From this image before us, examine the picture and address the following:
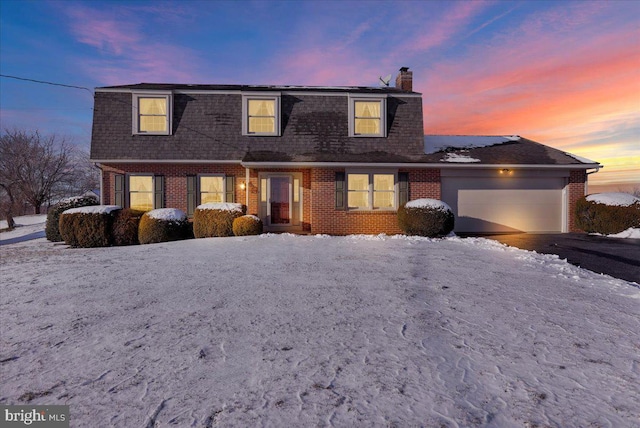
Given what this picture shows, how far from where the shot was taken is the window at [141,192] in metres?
13.7

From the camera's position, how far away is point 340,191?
1317 cm

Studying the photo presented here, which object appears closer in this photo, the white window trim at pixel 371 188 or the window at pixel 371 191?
the white window trim at pixel 371 188

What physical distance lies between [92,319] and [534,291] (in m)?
6.60

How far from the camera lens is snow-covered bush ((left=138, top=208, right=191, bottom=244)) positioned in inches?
430

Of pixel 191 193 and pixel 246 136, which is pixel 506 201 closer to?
pixel 246 136

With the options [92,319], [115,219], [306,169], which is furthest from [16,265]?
[306,169]

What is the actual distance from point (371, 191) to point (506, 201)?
5.99m

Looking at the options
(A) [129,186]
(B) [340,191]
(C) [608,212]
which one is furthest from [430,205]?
(A) [129,186]

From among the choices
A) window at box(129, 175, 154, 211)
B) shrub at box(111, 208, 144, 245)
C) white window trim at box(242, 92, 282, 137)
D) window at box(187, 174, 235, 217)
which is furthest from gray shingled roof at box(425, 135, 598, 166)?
window at box(129, 175, 154, 211)

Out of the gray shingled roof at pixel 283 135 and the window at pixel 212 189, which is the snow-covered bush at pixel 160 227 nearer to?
the window at pixel 212 189

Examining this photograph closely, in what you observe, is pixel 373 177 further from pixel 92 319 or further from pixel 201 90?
pixel 92 319

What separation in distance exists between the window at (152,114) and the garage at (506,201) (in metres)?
12.3

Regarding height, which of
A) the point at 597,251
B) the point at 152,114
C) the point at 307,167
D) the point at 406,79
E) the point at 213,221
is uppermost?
the point at 406,79

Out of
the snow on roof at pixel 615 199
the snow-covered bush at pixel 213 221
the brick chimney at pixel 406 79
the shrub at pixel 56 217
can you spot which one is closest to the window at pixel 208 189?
the snow-covered bush at pixel 213 221
